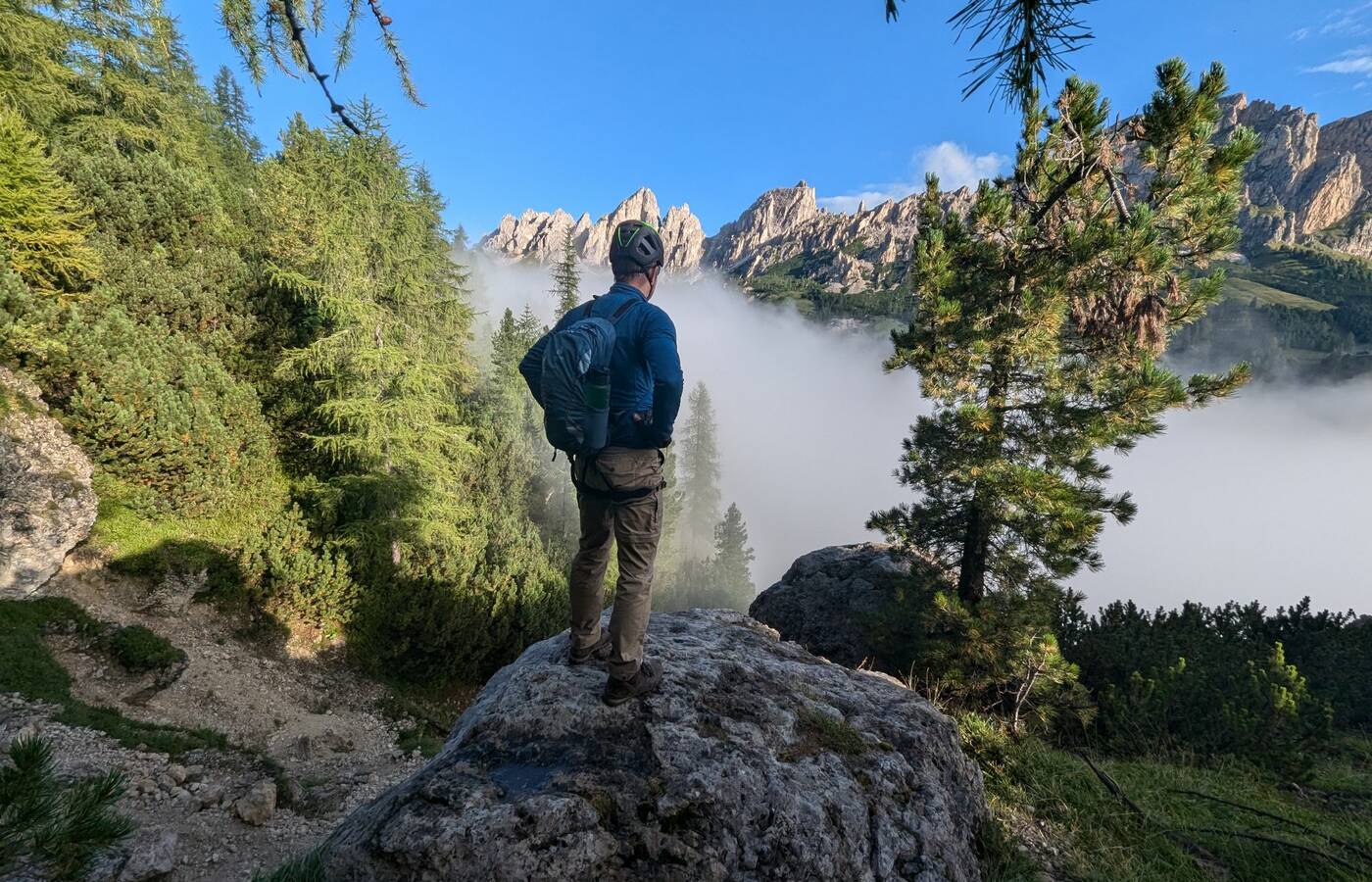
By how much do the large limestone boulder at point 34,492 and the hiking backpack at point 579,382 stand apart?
1184cm

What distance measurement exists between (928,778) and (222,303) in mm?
18672

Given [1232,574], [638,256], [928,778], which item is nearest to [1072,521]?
[928,778]

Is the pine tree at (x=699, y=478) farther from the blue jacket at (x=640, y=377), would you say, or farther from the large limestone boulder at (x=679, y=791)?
the blue jacket at (x=640, y=377)

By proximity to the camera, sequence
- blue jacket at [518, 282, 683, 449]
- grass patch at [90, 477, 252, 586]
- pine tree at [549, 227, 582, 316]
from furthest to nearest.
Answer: pine tree at [549, 227, 582, 316]
grass patch at [90, 477, 252, 586]
blue jacket at [518, 282, 683, 449]

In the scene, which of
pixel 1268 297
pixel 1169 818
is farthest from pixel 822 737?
pixel 1268 297

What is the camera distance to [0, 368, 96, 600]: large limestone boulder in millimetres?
8844

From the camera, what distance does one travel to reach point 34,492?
30.1ft

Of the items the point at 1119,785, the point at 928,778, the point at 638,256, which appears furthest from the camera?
the point at 1119,785

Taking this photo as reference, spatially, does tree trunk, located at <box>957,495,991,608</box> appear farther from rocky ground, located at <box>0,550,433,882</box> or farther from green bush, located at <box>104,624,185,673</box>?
green bush, located at <box>104,624,185,673</box>

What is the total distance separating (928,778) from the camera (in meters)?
4.15

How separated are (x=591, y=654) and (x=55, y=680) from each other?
30.6 feet

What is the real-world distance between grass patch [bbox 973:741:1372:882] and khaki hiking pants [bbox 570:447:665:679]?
129 inches

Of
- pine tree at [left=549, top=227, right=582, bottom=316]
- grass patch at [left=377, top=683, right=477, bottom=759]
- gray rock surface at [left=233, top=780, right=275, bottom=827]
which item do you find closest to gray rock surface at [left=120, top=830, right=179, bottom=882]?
gray rock surface at [left=233, top=780, right=275, bottom=827]

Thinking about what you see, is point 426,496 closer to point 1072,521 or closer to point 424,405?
point 424,405
